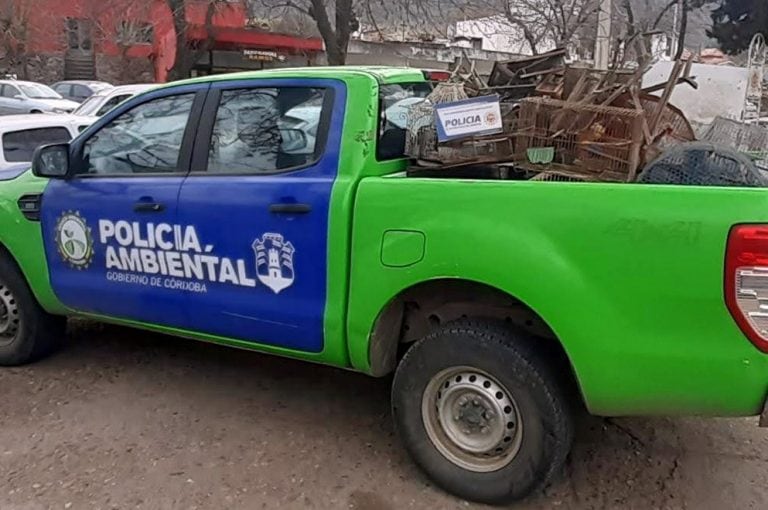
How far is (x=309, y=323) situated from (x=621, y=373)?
1.44m

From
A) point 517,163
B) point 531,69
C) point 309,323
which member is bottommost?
point 309,323

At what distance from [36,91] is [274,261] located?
22.2m

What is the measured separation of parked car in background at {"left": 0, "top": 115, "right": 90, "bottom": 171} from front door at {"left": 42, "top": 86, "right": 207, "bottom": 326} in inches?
134

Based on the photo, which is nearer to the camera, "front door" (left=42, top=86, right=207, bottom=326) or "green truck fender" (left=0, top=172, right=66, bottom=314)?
"front door" (left=42, top=86, right=207, bottom=326)

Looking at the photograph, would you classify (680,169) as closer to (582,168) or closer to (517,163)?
(582,168)

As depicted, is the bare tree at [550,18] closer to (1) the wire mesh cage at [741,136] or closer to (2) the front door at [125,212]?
(1) the wire mesh cage at [741,136]

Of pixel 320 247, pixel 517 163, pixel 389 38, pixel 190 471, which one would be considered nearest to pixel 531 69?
pixel 517 163

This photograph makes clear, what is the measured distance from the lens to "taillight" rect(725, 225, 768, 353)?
2643 millimetres

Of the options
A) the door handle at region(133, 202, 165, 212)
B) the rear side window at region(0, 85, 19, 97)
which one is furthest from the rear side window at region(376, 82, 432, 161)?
the rear side window at region(0, 85, 19, 97)

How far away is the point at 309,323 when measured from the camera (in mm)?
3646

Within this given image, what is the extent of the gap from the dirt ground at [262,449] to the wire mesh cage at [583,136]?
145 cm

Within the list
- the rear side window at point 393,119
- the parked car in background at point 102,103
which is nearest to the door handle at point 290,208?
the rear side window at point 393,119

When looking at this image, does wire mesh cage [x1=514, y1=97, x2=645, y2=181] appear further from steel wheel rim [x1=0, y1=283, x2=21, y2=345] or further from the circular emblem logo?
steel wheel rim [x1=0, y1=283, x2=21, y2=345]

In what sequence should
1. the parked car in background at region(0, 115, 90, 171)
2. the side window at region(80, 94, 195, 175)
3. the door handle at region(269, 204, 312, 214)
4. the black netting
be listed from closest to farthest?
the black netting, the door handle at region(269, 204, 312, 214), the side window at region(80, 94, 195, 175), the parked car in background at region(0, 115, 90, 171)
